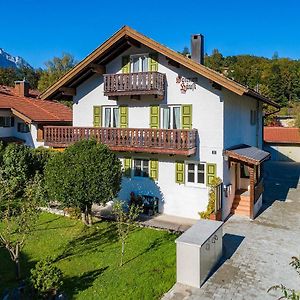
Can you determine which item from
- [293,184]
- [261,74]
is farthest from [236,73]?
[293,184]

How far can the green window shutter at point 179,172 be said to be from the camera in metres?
17.8

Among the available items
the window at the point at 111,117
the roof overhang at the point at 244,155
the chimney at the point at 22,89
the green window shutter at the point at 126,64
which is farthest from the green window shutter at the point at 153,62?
the chimney at the point at 22,89

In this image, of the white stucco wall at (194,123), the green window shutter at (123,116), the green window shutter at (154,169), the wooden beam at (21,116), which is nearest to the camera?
the white stucco wall at (194,123)

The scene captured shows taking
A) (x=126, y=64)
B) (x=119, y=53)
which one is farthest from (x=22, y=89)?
(x=126, y=64)

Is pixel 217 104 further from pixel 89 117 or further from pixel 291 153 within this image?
pixel 291 153

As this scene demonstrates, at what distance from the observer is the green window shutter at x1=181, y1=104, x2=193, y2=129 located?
17.6 metres

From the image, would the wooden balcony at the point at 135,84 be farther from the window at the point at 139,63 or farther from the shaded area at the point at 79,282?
the shaded area at the point at 79,282

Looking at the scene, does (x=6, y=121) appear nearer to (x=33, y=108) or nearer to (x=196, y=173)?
(x=33, y=108)

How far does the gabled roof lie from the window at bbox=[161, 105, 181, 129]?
2.53 m

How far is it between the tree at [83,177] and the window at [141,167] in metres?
3.68

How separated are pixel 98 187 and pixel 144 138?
3961 mm

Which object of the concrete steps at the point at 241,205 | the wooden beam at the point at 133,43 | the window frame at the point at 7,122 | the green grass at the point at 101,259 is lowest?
the green grass at the point at 101,259

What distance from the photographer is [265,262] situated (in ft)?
40.3

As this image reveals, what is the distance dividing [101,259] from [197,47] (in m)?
12.7
